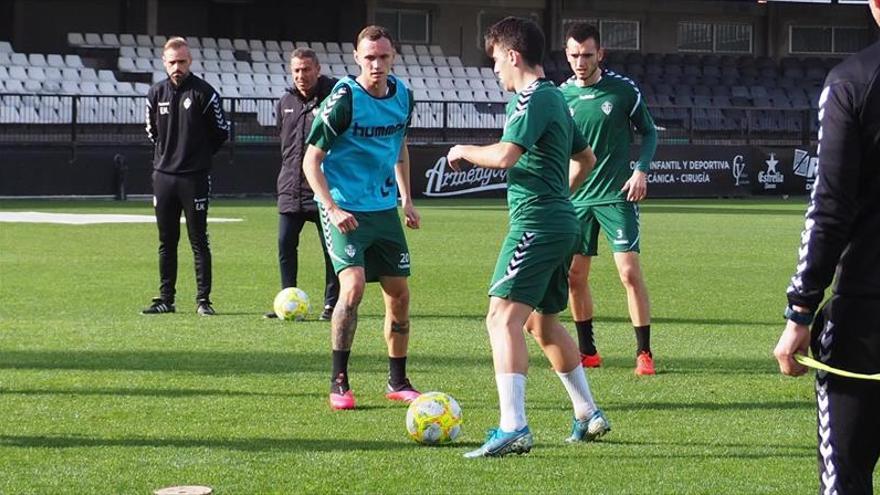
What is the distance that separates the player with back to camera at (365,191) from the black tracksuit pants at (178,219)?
4.54 meters

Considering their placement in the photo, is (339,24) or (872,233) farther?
(339,24)

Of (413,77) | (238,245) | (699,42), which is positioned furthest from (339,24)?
(238,245)

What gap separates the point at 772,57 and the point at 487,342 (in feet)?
129

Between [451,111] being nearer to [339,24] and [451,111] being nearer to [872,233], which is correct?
[339,24]

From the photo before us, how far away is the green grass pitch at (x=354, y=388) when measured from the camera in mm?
6566

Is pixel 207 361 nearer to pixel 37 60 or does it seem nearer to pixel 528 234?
pixel 528 234

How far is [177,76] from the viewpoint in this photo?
1288 cm

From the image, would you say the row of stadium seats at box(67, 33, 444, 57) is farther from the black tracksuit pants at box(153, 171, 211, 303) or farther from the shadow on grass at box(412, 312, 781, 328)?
the shadow on grass at box(412, 312, 781, 328)

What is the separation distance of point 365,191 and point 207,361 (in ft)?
7.04

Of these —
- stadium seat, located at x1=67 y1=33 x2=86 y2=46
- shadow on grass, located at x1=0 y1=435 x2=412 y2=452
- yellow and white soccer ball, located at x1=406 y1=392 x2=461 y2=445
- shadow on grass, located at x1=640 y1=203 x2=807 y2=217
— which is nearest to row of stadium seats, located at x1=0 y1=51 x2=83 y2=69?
stadium seat, located at x1=67 y1=33 x2=86 y2=46

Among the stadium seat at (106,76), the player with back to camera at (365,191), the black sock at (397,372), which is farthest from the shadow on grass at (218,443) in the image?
the stadium seat at (106,76)

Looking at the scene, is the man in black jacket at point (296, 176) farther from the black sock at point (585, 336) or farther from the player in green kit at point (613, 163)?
the player in green kit at point (613, 163)

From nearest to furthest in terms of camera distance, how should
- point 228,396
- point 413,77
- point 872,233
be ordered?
point 872,233 < point 228,396 < point 413,77

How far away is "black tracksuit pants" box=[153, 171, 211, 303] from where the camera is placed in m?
13.0
